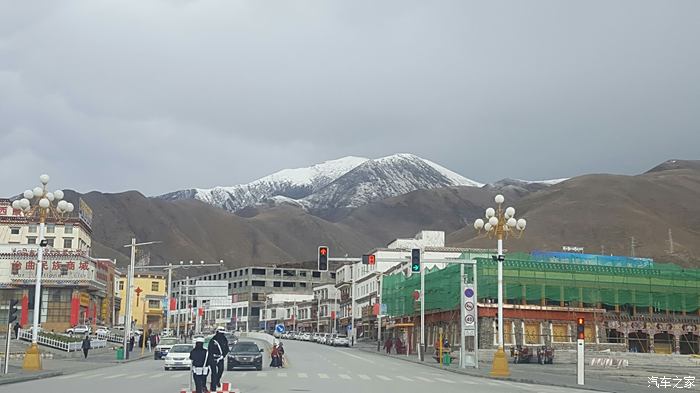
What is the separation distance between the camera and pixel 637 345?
79.7 meters

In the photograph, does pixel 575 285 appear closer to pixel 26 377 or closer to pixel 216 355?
pixel 26 377

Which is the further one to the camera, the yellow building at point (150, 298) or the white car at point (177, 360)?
the yellow building at point (150, 298)

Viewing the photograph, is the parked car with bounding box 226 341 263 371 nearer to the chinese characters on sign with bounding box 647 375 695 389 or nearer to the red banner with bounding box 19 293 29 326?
the chinese characters on sign with bounding box 647 375 695 389

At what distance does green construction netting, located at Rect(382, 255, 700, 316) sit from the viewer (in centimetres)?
7456

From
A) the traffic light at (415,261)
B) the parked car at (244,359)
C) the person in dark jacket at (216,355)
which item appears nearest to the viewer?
the person in dark jacket at (216,355)

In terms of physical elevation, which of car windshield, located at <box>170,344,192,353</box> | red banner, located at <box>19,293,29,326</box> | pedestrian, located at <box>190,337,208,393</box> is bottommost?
car windshield, located at <box>170,344,192,353</box>

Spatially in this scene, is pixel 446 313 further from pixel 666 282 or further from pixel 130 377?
pixel 130 377

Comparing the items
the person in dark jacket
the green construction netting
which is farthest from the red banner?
the person in dark jacket

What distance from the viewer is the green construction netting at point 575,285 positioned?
7456 centimetres

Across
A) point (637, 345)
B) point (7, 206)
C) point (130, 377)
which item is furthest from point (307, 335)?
point (130, 377)

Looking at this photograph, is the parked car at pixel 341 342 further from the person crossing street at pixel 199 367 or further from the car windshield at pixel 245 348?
the person crossing street at pixel 199 367

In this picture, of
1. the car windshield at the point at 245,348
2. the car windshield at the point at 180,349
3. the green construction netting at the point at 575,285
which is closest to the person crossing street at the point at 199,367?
the car windshield at the point at 245,348

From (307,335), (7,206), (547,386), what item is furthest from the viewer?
(307,335)

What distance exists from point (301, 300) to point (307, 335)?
5306 cm
